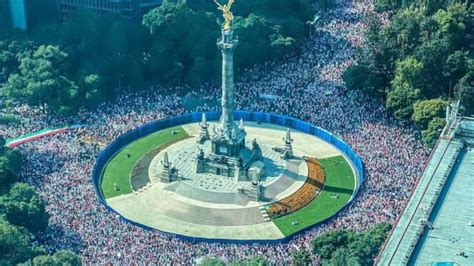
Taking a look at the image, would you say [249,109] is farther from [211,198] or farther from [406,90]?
[211,198]

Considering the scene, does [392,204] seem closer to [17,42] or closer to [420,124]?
[420,124]

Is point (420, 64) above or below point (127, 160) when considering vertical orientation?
above

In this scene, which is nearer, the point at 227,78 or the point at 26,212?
the point at 26,212

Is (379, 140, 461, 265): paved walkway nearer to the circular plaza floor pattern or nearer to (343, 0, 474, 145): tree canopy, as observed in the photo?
the circular plaza floor pattern

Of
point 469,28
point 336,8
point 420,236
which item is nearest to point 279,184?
point 420,236

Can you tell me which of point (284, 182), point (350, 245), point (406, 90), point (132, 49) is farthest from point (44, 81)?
point (350, 245)

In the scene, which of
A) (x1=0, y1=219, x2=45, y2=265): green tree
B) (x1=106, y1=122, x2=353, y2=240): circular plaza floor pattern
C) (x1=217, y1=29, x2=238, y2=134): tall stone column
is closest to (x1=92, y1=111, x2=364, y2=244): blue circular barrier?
(x1=106, y1=122, x2=353, y2=240): circular plaza floor pattern
